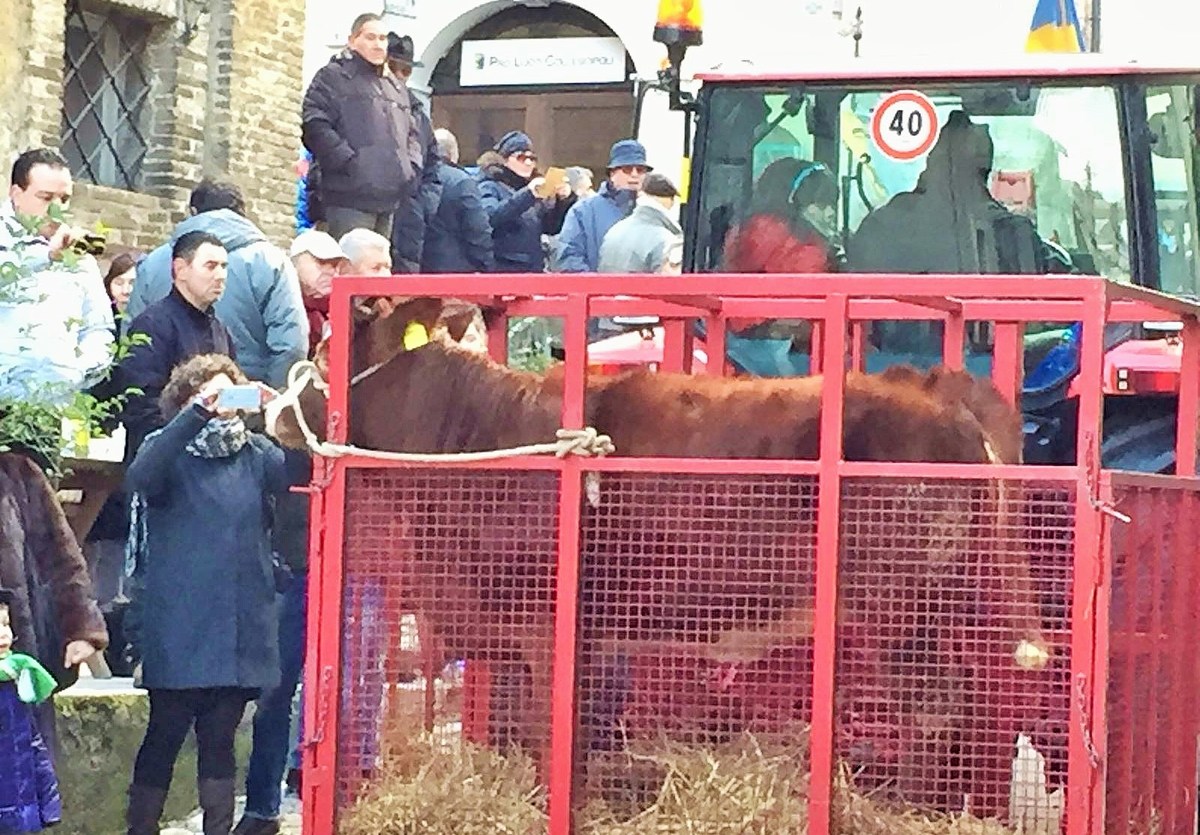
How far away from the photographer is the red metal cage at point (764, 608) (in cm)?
528

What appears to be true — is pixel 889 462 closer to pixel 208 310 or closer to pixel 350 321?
pixel 350 321

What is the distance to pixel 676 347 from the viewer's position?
24.1ft

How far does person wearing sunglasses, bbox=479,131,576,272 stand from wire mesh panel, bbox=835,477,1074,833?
297 inches

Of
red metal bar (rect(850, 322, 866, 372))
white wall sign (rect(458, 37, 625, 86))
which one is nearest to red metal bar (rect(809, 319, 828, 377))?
red metal bar (rect(850, 322, 866, 372))

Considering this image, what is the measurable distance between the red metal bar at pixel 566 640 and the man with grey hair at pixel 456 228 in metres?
6.65

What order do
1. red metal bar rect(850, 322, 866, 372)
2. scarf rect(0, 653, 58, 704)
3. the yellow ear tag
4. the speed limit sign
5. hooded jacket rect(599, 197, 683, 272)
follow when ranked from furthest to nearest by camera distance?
hooded jacket rect(599, 197, 683, 272), the speed limit sign, red metal bar rect(850, 322, 866, 372), scarf rect(0, 653, 58, 704), the yellow ear tag

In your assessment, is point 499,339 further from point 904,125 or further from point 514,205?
point 514,205

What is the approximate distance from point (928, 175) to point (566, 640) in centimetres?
382

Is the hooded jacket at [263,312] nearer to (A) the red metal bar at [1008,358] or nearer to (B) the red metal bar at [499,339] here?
(B) the red metal bar at [499,339]

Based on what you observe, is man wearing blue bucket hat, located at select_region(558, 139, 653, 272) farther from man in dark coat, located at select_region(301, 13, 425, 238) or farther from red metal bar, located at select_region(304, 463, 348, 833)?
red metal bar, located at select_region(304, 463, 348, 833)

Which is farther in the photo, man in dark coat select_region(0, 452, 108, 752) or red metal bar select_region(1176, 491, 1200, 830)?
→ man in dark coat select_region(0, 452, 108, 752)

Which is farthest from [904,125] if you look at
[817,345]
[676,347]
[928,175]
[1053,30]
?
[676,347]

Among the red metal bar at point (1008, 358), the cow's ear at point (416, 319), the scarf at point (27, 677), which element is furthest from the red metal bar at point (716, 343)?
the scarf at point (27, 677)

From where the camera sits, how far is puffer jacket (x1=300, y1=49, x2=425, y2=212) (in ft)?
36.7
